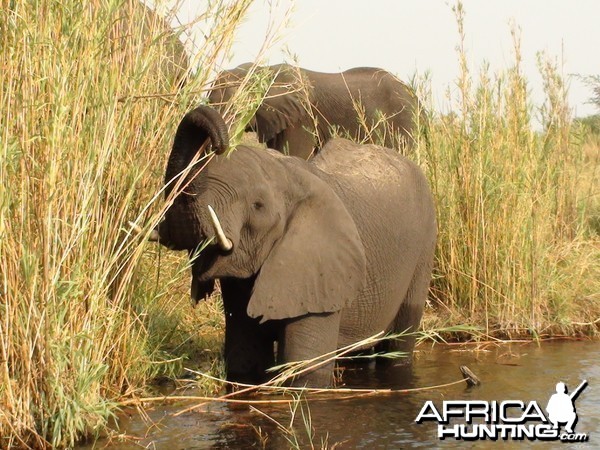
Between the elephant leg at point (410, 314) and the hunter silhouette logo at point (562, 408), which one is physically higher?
the elephant leg at point (410, 314)

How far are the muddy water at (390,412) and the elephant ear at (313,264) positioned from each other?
0.52 meters

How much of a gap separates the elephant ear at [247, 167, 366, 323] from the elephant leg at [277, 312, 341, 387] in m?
0.09

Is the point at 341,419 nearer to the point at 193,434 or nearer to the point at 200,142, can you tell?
the point at 193,434

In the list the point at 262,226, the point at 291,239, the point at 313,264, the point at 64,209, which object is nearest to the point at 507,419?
the point at 313,264

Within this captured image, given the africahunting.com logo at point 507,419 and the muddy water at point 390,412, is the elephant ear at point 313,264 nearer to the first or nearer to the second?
the muddy water at point 390,412

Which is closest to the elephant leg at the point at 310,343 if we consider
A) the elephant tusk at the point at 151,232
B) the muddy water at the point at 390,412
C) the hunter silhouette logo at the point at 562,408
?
the muddy water at the point at 390,412

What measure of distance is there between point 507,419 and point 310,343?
1063 mm

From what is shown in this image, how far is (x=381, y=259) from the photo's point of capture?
22.8 ft

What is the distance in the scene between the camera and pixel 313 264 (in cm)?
627

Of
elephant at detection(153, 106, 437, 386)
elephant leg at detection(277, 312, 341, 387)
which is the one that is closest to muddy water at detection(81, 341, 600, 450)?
elephant leg at detection(277, 312, 341, 387)

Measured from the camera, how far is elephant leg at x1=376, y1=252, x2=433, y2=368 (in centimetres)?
754

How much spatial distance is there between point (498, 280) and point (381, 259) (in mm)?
1667

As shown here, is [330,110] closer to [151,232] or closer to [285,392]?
[285,392]

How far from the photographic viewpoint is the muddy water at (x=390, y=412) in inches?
221
